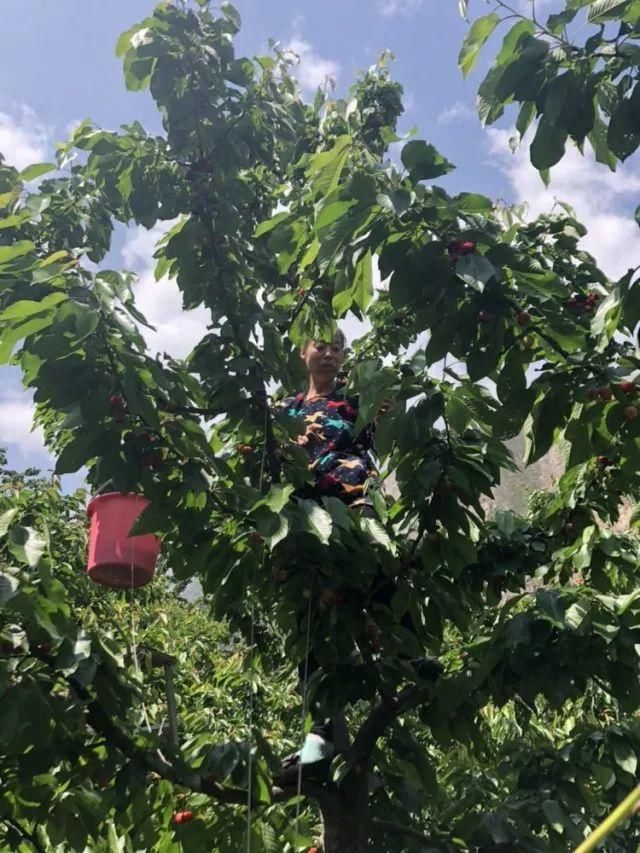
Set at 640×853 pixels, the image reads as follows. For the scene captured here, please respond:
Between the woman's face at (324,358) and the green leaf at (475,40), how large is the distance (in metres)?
1.05

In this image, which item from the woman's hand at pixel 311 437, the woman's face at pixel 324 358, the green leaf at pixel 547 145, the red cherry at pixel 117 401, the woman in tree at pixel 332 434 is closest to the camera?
the green leaf at pixel 547 145

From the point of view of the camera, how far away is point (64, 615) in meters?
1.26

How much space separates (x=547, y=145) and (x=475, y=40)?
19cm

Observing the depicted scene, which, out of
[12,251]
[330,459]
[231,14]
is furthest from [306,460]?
[231,14]

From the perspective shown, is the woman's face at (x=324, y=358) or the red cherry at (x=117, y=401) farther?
the woman's face at (x=324, y=358)

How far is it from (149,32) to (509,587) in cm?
135

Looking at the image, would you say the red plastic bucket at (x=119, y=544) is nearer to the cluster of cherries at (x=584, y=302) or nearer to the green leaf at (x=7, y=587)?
the green leaf at (x=7, y=587)

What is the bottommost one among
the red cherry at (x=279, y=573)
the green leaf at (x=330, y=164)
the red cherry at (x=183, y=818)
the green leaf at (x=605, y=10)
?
the red cherry at (x=183, y=818)

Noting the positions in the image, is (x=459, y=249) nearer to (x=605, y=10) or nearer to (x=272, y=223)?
(x=605, y=10)

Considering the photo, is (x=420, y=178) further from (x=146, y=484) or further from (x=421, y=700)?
(x=421, y=700)

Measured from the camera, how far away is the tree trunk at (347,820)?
1.57 metres

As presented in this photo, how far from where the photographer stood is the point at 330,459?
1951 mm

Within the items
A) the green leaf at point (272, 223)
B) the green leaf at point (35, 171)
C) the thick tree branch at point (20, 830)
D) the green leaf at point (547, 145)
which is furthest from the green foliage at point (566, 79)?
the thick tree branch at point (20, 830)

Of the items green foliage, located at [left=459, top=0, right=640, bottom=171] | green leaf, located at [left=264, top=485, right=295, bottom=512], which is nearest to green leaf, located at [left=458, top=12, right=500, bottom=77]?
green foliage, located at [left=459, top=0, right=640, bottom=171]
